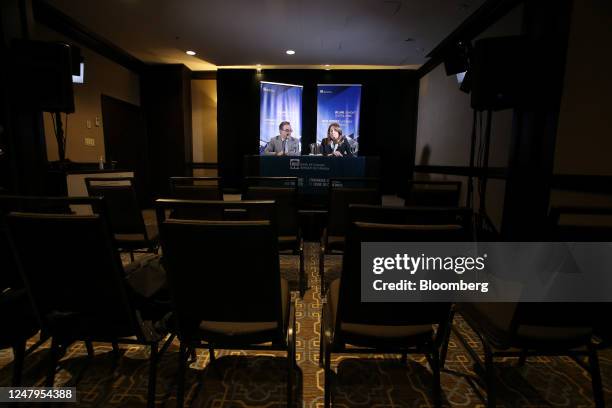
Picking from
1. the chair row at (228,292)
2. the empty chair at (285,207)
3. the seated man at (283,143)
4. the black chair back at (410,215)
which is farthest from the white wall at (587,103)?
the seated man at (283,143)

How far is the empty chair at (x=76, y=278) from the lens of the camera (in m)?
0.96

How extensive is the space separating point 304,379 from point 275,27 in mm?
4239

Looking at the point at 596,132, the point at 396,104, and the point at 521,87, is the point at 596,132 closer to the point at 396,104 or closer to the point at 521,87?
the point at 521,87

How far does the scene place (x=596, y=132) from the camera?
2199 mm

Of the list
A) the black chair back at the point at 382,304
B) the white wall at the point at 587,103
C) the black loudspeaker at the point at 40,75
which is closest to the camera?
the black chair back at the point at 382,304

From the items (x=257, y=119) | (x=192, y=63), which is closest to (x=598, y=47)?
(x=257, y=119)

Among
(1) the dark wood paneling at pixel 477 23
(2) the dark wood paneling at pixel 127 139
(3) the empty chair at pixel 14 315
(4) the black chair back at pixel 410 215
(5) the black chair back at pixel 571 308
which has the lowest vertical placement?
(3) the empty chair at pixel 14 315

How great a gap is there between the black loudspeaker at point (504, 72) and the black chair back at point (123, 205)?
290 centimetres

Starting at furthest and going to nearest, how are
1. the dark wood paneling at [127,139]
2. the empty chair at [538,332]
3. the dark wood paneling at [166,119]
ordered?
the dark wood paneling at [166,119] < the dark wood paneling at [127,139] < the empty chair at [538,332]

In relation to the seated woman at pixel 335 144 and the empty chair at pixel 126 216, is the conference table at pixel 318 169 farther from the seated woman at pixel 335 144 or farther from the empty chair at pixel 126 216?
the empty chair at pixel 126 216

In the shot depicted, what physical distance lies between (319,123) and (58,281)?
5685 mm

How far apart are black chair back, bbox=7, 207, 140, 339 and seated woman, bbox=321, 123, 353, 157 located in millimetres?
4670

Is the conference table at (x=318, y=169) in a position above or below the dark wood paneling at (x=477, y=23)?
below

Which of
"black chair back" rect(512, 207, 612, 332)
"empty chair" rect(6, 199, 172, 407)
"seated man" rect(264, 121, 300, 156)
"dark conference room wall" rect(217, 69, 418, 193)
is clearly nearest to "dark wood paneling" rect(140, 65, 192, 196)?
"dark conference room wall" rect(217, 69, 418, 193)
